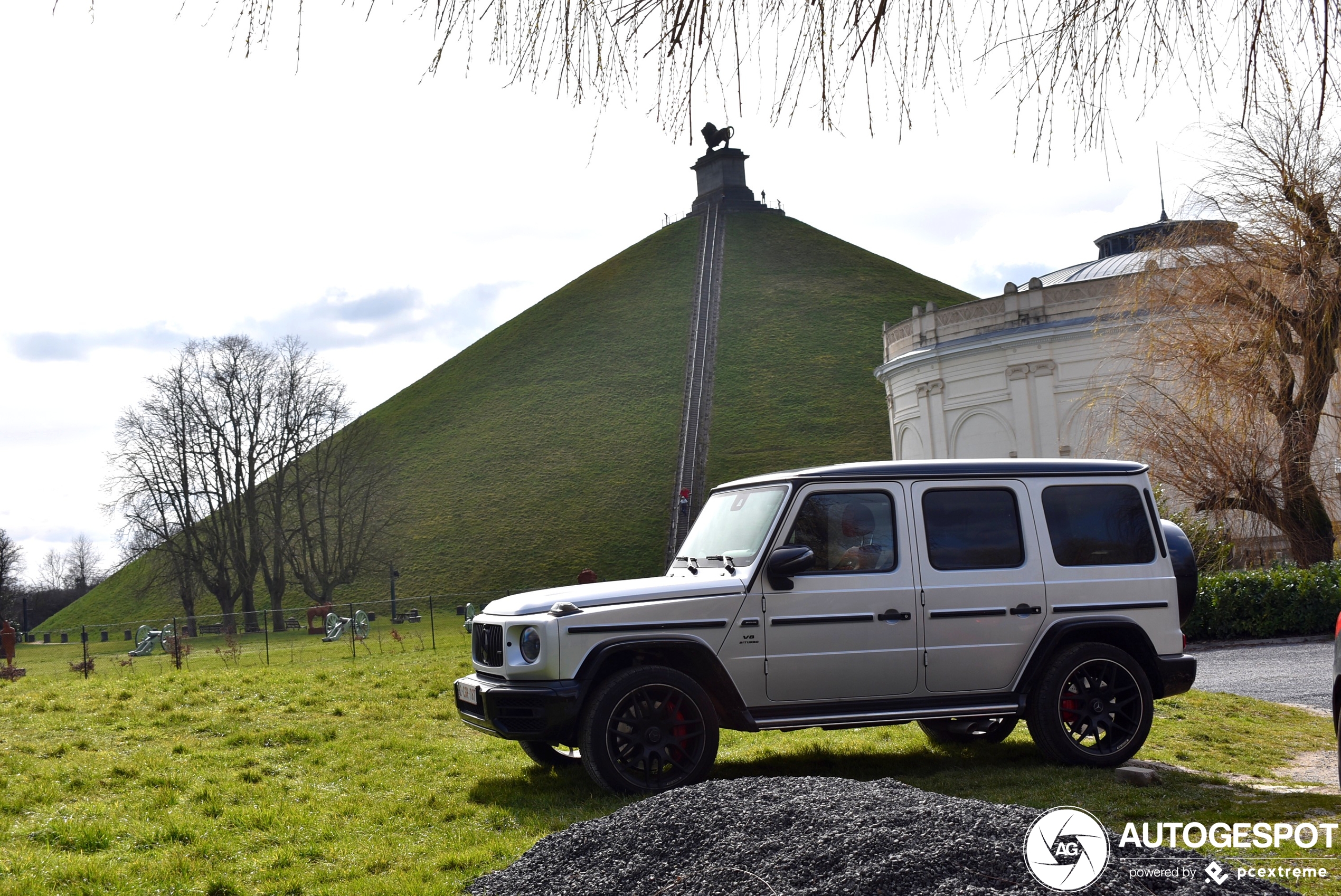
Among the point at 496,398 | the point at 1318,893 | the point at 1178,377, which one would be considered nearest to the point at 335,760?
the point at 1318,893

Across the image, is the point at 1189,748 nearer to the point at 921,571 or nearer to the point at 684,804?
the point at 921,571

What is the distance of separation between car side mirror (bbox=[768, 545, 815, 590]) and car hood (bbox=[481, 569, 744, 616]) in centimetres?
24

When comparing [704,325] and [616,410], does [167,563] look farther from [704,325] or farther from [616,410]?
[704,325]

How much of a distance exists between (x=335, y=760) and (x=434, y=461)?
193 feet

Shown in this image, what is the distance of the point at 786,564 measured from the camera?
24.2 feet

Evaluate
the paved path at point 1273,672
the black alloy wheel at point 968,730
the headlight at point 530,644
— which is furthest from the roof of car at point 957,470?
the paved path at point 1273,672

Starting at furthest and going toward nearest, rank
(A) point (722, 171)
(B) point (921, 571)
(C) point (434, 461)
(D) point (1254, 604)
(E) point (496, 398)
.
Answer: (A) point (722, 171) → (E) point (496, 398) → (C) point (434, 461) → (D) point (1254, 604) → (B) point (921, 571)

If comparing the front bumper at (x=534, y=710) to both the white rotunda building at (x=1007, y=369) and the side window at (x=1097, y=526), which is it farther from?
the white rotunda building at (x=1007, y=369)

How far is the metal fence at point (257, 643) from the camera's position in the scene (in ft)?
72.9

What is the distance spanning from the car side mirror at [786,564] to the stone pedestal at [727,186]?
318 ft

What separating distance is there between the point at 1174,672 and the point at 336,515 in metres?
45.4

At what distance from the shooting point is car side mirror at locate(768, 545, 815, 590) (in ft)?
24.2

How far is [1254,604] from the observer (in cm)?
1822

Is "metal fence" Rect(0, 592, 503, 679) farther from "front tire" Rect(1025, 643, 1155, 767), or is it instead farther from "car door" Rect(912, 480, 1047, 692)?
"front tire" Rect(1025, 643, 1155, 767)
